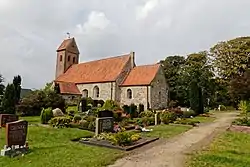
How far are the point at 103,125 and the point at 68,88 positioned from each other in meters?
27.2

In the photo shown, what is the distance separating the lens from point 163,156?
9141 millimetres

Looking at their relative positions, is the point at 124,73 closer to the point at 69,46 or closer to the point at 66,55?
the point at 66,55

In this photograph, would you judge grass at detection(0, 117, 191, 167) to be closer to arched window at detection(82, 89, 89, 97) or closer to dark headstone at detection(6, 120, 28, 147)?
dark headstone at detection(6, 120, 28, 147)

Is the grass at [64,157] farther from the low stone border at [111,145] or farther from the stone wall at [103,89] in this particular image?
the stone wall at [103,89]

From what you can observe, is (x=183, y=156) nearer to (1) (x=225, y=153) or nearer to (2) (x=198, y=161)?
(2) (x=198, y=161)

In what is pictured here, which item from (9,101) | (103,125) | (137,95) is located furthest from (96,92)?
(103,125)

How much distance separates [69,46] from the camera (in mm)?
51781

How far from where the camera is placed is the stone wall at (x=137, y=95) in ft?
120

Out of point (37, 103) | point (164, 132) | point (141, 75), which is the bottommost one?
point (164, 132)

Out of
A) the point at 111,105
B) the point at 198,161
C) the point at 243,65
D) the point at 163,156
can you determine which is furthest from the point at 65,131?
the point at 243,65

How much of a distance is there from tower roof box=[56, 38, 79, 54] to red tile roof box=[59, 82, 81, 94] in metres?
11.6

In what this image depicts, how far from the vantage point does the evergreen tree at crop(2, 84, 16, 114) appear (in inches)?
912

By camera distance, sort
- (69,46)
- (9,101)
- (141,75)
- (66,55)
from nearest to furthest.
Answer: (9,101) → (141,75) → (66,55) → (69,46)

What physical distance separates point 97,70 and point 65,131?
99.6ft
